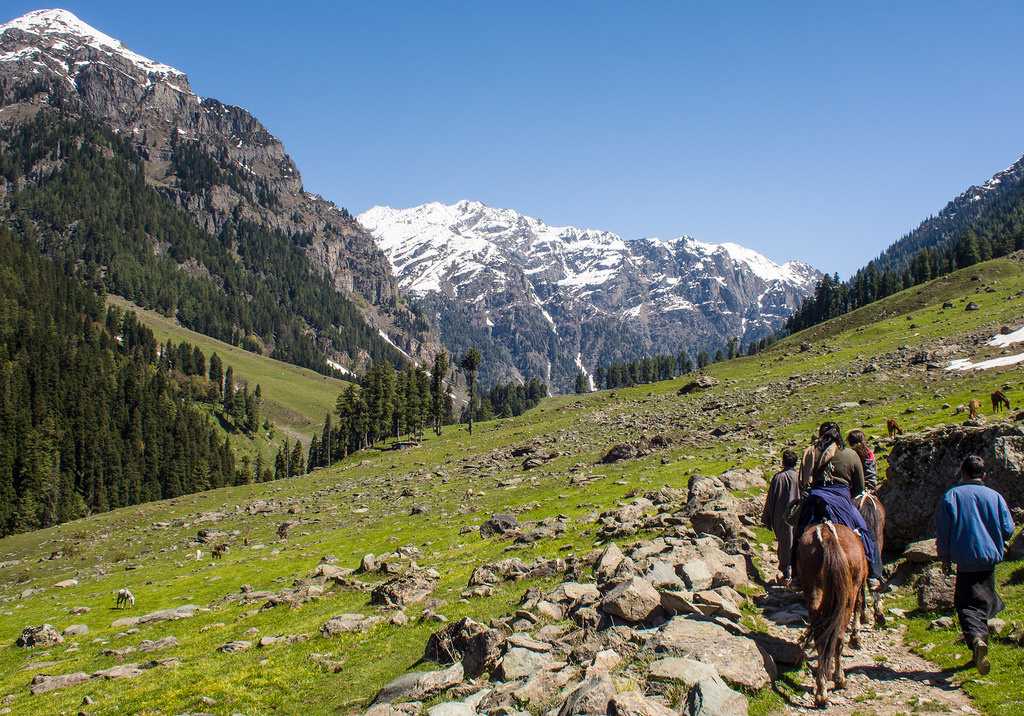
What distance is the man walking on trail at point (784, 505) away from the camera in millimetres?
16844

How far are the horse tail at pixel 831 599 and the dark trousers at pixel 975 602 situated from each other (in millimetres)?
2238

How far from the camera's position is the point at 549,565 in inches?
938

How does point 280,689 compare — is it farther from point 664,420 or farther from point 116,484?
point 116,484

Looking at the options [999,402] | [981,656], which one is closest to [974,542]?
[981,656]

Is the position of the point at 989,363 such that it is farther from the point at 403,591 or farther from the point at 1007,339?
the point at 403,591

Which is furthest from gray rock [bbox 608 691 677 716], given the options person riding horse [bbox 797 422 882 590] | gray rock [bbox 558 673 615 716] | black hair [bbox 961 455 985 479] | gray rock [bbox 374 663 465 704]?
black hair [bbox 961 455 985 479]

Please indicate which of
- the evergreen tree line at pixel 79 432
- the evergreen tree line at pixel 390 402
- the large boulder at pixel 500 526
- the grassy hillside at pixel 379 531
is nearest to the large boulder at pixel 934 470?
the grassy hillside at pixel 379 531

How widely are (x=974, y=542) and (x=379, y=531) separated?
40809mm

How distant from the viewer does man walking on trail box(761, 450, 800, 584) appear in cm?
1684

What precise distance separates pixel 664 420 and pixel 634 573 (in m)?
59.9

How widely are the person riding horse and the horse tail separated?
2.96 ft

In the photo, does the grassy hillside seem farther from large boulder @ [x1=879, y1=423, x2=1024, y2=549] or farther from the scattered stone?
large boulder @ [x1=879, y1=423, x2=1024, y2=549]

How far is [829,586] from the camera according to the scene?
38.4 ft

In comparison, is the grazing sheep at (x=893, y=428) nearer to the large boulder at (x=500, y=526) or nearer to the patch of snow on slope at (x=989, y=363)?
the large boulder at (x=500, y=526)
